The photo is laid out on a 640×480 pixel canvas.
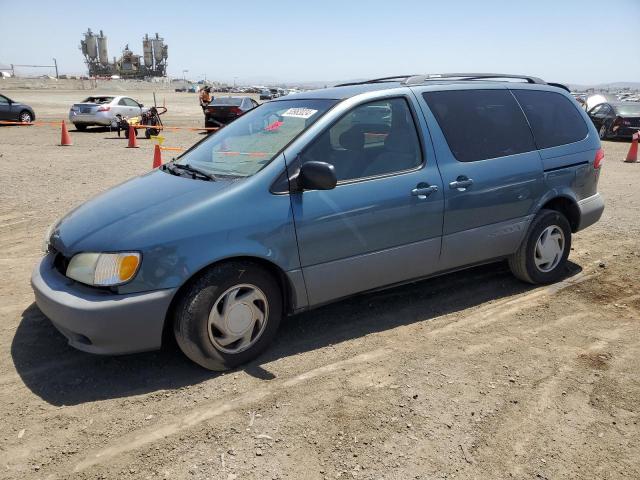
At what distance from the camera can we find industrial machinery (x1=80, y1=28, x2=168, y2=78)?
382 feet

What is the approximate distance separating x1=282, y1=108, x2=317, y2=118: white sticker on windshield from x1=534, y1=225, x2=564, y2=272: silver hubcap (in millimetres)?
2343

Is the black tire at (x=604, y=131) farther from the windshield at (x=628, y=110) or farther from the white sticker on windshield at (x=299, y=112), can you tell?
the white sticker on windshield at (x=299, y=112)

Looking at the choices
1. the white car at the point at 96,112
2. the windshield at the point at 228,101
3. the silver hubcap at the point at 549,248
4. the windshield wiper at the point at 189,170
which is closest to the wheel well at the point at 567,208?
the silver hubcap at the point at 549,248

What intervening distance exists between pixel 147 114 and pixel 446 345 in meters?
17.5

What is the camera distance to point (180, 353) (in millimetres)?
3488

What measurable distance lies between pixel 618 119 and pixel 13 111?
2290cm

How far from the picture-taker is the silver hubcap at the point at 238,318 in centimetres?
313

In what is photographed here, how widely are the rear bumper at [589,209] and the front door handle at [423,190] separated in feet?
6.04

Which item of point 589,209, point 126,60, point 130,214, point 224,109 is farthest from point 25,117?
point 126,60

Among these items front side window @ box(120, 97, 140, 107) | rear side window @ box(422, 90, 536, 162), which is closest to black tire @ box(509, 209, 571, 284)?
rear side window @ box(422, 90, 536, 162)

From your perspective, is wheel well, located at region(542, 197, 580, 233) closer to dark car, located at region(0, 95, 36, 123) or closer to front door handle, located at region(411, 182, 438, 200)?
front door handle, located at region(411, 182, 438, 200)

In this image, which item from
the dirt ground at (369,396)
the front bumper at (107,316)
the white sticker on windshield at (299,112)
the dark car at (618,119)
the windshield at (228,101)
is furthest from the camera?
the windshield at (228,101)

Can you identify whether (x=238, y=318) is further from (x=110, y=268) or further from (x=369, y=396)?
(x=369, y=396)

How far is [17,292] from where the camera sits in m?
4.37
